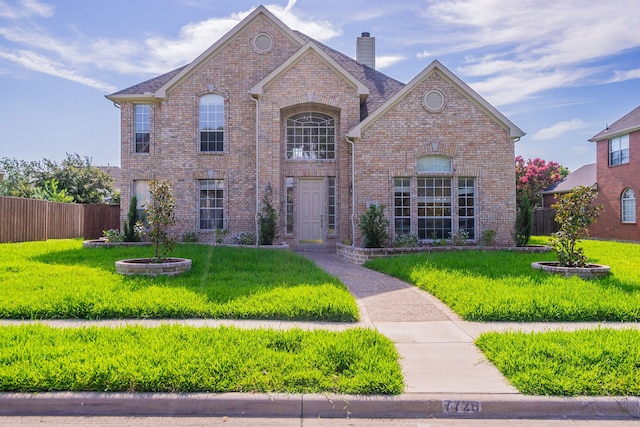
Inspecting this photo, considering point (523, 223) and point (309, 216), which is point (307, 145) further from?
point (523, 223)

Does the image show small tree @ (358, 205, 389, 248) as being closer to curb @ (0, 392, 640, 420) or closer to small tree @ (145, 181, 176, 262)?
small tree @ (145, 181, 176, 262)

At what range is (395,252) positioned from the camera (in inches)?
552

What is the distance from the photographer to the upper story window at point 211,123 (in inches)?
677

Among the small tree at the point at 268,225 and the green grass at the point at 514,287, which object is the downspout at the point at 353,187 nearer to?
the small tree at the point at 268,225

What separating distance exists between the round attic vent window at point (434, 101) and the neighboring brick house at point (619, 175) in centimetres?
1266

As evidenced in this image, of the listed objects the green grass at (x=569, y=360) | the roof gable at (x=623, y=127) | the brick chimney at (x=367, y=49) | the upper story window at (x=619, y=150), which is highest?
the brick chimney at (x=367, y=49)

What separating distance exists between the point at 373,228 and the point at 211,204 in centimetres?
648

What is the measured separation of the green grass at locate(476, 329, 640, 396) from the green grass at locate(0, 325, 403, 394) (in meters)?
1.26

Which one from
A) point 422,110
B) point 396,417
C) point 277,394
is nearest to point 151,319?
point 277,394

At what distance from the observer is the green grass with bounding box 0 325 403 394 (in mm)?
4500

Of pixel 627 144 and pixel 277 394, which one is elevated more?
pixel 627 144

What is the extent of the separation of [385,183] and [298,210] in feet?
11.5

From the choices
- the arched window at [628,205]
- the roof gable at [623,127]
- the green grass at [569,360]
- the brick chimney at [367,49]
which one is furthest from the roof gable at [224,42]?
the arched window at [628,205]

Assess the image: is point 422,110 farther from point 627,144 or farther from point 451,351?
point 627,144
